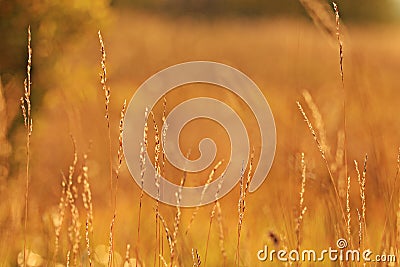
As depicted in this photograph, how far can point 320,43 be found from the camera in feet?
52.5

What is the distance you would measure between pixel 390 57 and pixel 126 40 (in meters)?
6.64

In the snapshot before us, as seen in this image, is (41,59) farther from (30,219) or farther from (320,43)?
(320,43)

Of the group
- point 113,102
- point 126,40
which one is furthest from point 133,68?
point 113,102

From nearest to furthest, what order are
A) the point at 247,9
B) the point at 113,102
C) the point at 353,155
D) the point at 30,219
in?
1. the point at 30,219
2. the point at 353,155
3. the point at 113,102
4. the point at 247,9

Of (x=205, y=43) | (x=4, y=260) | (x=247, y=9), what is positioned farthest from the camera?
(x=247, y=9)

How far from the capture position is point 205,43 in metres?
18.4

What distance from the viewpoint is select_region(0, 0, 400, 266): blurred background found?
3.14 meters

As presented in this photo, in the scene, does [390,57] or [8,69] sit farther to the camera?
[390,57]

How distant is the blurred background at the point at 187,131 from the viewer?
314cm

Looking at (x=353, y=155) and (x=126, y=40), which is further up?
(x=126, y=40)

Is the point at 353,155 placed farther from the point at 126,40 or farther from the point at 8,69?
the point at 126,40

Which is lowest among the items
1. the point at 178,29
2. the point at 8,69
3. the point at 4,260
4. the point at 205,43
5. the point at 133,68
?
the point at 4,260

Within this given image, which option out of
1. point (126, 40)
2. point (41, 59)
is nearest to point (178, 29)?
point (126, 40)

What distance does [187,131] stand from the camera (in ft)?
33.9
